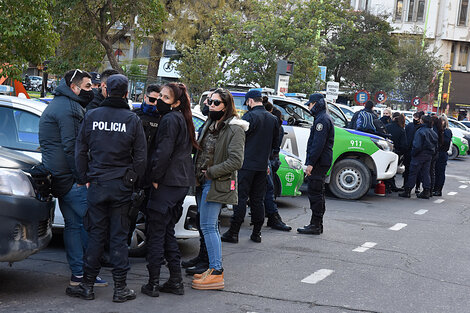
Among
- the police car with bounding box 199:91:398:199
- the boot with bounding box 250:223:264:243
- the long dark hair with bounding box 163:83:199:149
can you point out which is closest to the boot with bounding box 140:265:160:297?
the long dark hair with bounding box 163:83:199:149

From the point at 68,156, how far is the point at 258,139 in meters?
3.04

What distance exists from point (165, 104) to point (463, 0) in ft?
198

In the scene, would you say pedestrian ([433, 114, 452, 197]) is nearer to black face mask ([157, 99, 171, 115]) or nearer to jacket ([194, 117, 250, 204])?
jacket ([194, 117, 250, 204])

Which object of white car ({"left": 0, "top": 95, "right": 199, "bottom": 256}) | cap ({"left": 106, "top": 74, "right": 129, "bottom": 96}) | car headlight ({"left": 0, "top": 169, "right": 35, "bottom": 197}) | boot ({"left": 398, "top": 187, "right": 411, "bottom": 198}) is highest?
cap ({"left": 106, "top": 74, "right": 129, "bottom": 96})

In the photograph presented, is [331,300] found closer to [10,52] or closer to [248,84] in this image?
[10,52]

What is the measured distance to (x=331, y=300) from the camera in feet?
20.6

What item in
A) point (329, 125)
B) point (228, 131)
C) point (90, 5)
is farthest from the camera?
point (90, 5)

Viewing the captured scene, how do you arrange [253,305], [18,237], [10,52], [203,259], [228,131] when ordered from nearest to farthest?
[18,237]
[253,305]
[228,131]
[203,259]
[10,52]

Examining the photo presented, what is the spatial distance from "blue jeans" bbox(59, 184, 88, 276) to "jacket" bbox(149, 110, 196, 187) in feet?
2.17

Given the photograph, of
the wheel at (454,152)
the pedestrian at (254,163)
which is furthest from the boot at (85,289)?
the wheel at (454,152)

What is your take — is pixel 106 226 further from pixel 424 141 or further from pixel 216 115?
pixel 424 141

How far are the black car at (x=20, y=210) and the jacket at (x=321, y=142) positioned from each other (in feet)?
14.1

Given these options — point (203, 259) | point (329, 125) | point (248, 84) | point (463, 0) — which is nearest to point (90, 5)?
point (248, 84)

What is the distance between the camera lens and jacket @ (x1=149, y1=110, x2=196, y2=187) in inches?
231
